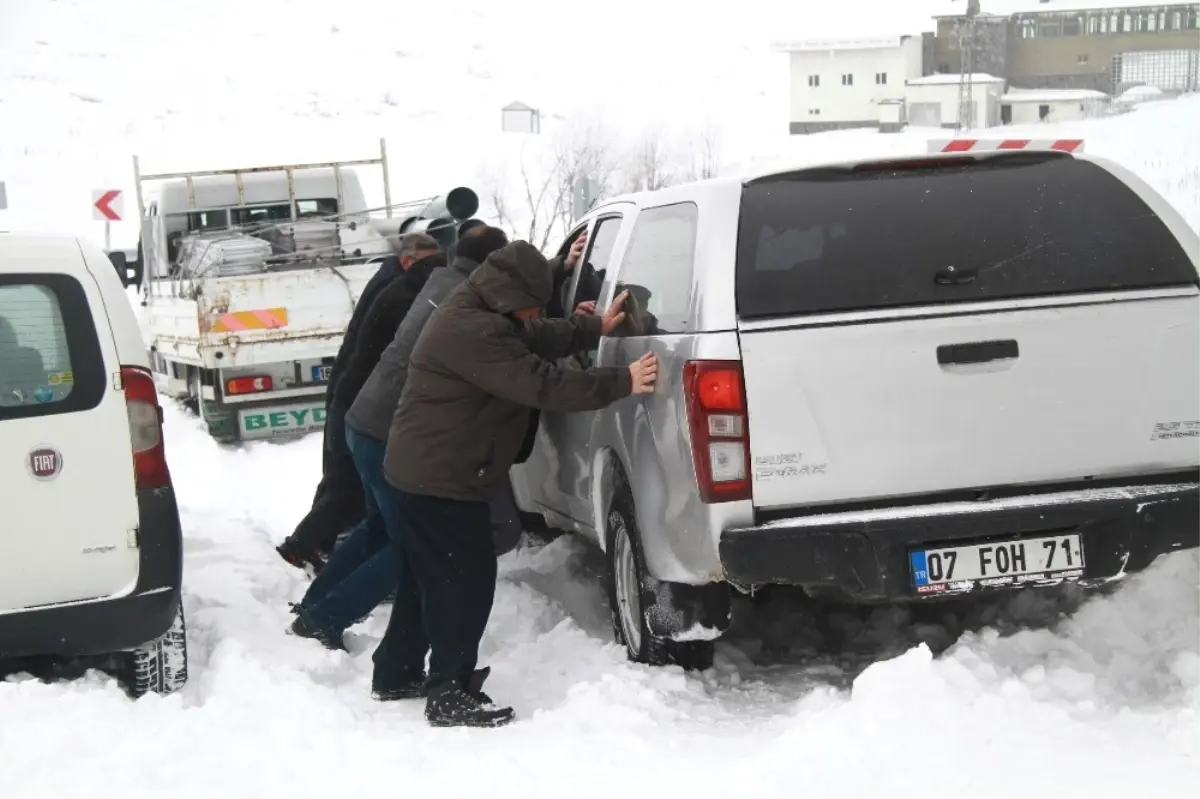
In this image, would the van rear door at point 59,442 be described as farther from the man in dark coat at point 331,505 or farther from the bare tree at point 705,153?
the bare tree at point 705,153

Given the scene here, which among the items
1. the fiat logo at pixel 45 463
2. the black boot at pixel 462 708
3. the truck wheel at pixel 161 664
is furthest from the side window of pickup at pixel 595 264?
the fiat logo at pixel 45 463

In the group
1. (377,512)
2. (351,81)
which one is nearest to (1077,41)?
(351,81)

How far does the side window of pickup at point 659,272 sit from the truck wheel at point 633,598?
65cm

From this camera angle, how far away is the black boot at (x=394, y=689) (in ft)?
18.3

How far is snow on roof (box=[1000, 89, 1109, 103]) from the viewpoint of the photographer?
70.0m

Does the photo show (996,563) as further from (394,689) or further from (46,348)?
(46,348)

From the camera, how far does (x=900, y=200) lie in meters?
4.95

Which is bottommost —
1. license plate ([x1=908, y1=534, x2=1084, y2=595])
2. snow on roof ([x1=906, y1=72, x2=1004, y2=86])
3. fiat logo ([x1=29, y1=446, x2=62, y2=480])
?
license plate ([x1=908, y1=534, x2=1084, y2=595])

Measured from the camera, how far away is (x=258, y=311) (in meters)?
12.6

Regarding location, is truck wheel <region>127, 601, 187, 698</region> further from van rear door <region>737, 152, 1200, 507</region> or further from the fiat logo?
van rear door <region>737, 152, 1200, 507</region>

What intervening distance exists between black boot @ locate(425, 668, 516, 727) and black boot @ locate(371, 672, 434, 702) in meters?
→ 0.42

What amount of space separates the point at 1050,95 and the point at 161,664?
2899 inches

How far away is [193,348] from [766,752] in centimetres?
958

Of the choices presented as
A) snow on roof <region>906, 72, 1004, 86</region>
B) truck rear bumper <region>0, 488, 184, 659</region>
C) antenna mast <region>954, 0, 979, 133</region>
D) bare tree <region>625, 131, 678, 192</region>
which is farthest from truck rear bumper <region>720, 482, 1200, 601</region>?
snow on roof <region>906, 72, 1004, 86</region>
